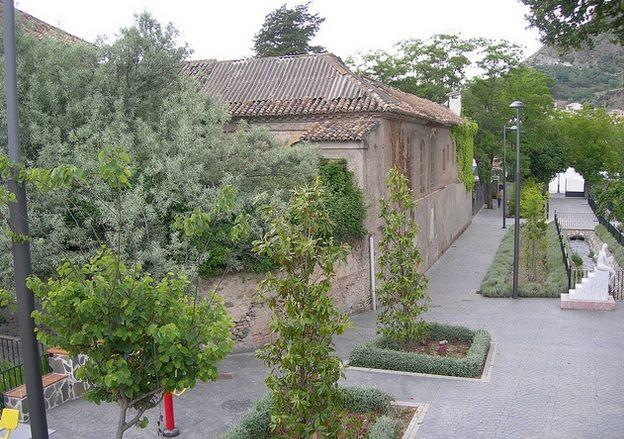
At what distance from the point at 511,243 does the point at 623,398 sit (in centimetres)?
1923

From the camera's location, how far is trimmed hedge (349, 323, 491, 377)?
1223 centimetres

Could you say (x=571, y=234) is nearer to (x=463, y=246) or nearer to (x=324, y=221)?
(x=463, y=246)

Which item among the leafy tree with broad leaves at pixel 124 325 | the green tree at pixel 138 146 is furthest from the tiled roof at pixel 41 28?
the leafy tree with broad leaves at pixel 124 325

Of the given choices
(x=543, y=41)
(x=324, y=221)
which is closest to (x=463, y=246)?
(x=543, y=41)

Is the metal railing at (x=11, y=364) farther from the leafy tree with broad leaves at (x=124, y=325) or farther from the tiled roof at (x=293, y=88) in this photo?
the tiled roof at (x=293, y=88)

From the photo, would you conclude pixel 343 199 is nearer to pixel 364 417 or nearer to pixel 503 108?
pixel 364 417

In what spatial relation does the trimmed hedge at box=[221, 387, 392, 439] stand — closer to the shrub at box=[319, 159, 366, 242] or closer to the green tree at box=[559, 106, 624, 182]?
the shrub at box=[319, 159, 366, 242]

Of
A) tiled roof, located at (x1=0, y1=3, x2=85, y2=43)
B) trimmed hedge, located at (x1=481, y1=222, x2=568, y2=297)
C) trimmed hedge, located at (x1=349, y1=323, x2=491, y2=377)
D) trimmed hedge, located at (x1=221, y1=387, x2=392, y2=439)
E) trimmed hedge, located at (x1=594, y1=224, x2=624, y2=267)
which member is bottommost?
trimmed hedge, located at (x1=594, y1=224, x2=624, y2=267)

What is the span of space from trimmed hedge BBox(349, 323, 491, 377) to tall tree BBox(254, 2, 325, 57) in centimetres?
3797

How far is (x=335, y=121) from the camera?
1848cm

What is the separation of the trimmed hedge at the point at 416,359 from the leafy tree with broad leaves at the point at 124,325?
6.97 m

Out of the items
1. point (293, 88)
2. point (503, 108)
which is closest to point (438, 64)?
point (503, 108)

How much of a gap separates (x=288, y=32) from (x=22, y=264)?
1758 inches

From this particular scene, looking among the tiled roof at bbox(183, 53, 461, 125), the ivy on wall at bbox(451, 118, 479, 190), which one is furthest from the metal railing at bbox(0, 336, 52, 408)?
the ivy on wall at bbox(451, 118, 479, 190)
